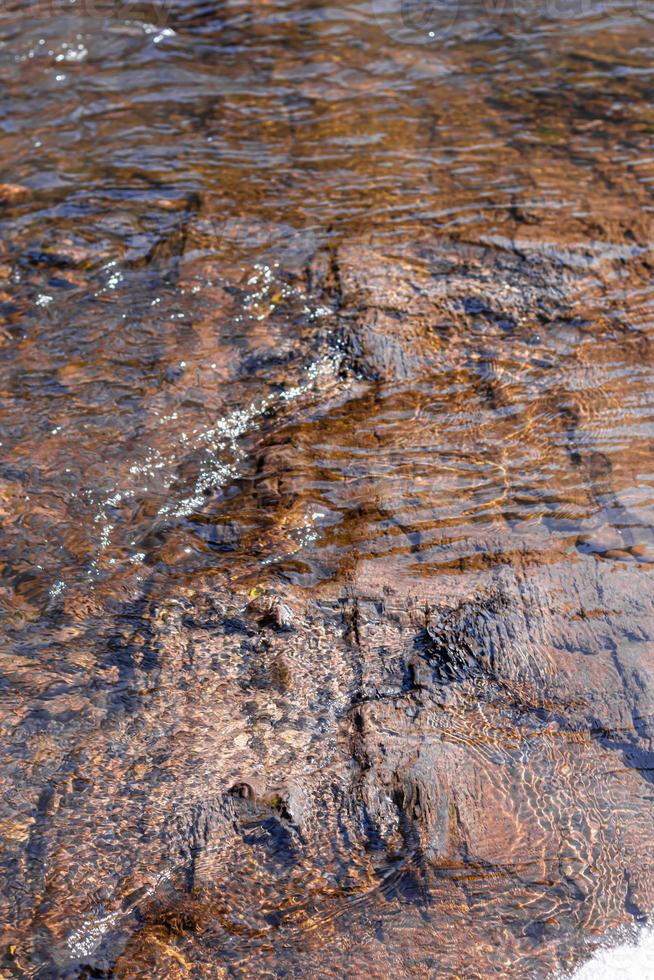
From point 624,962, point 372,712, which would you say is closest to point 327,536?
point 372,712

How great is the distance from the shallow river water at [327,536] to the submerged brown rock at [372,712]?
0.04ft

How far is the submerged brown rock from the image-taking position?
8.11 feet

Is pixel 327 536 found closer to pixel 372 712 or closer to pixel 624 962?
pixel 372 712

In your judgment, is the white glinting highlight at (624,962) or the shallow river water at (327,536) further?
the shallow river water at (327,536)

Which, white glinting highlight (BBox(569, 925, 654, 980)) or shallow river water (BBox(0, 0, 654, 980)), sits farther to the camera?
shallow river water (BBox(0, 0, 654, 980))

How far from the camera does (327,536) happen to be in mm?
3420

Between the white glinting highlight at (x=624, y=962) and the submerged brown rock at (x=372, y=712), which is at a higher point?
the submerged brown rock at (x=372, y=712)

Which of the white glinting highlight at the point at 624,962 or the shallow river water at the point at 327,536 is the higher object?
the shallow river water at the point at 327,536

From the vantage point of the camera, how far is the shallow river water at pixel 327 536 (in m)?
2.53

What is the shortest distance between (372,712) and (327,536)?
2.57 ft

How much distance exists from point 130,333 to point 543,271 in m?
2.20

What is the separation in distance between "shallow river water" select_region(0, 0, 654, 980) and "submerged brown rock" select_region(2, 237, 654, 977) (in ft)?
0.04

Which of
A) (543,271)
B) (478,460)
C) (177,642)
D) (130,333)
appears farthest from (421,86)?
(177,642)

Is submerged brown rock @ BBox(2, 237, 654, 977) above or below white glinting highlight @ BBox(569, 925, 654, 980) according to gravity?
above
